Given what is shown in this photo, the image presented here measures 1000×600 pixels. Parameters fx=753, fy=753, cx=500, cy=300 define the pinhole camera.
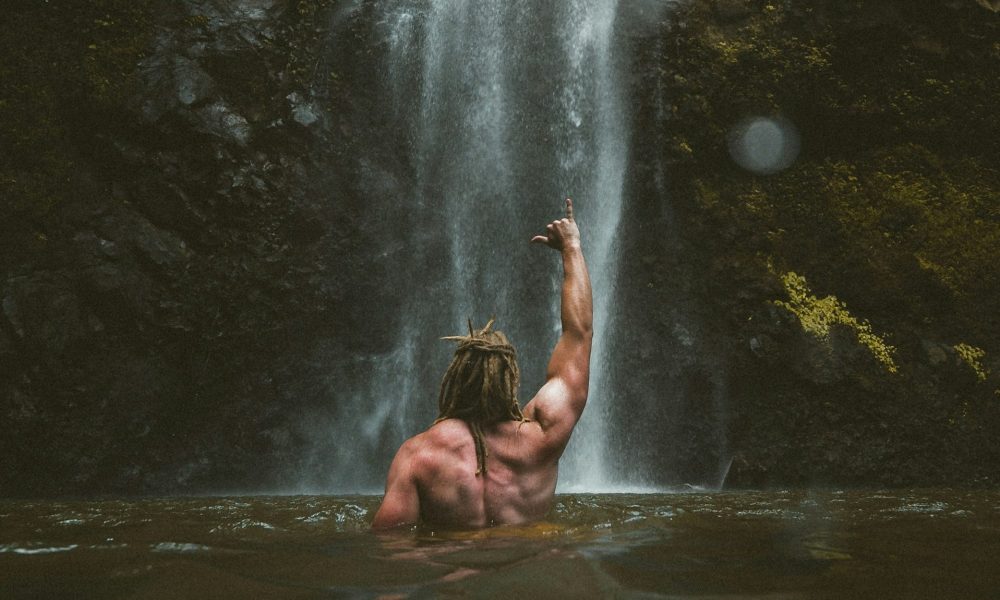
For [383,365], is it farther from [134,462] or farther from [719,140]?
[719,140]

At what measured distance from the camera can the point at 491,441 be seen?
3506 mm

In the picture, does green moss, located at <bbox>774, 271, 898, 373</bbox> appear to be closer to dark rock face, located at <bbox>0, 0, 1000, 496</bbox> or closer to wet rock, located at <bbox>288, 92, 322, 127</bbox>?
dark rock face, located at <bbox>0, 0, 1000, 496</bbox>

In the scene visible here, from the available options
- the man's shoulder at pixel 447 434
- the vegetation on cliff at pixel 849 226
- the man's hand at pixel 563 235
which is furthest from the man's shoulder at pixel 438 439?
the vegetation on cliff at pixel 849 226

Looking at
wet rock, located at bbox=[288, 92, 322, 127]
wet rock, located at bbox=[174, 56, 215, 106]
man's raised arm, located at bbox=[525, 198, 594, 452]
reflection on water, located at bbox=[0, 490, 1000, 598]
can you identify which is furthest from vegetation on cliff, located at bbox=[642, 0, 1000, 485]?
man's raised arm, located at bbox=[525, 198, 594, 452]

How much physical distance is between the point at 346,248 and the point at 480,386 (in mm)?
7509

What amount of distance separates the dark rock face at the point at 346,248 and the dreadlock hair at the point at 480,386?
22.1ft

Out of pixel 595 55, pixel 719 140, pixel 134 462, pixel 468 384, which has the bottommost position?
pixel 134 462

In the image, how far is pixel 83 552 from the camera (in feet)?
10.4

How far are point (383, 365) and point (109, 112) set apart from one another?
195 inches

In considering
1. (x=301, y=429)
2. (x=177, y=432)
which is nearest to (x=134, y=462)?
(x=177, y=432)

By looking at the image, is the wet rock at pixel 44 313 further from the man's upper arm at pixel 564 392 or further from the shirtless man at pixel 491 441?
the man's upper arm at pixel 564 392

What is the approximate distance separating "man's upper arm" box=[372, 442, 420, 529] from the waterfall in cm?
675

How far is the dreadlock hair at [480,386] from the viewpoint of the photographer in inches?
140

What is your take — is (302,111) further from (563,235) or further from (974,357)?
(974,357)
